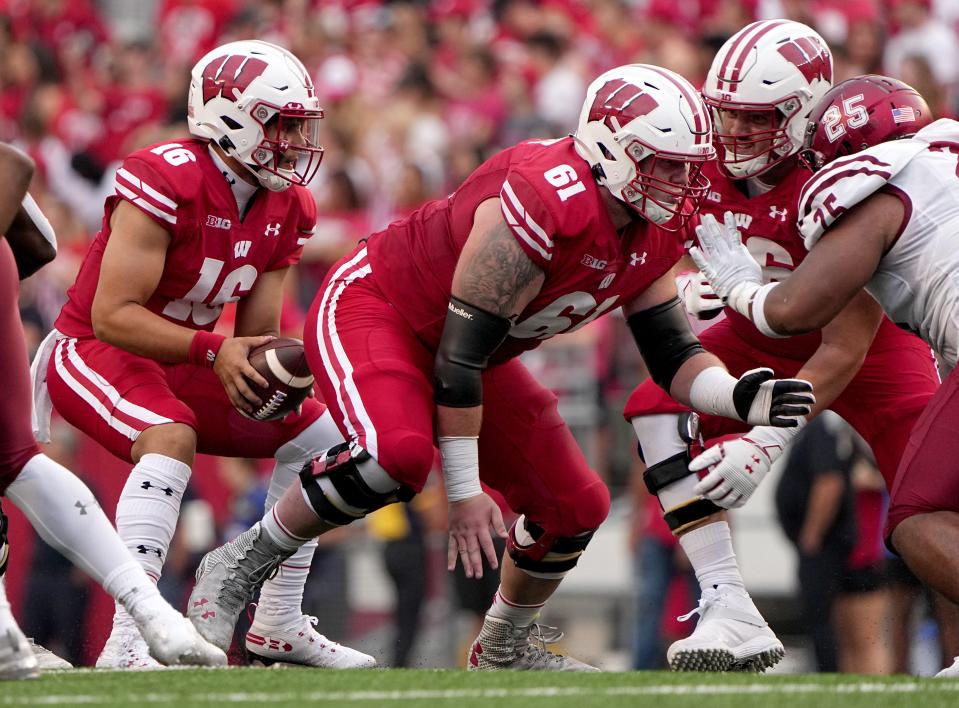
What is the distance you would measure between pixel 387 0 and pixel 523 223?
8861mm

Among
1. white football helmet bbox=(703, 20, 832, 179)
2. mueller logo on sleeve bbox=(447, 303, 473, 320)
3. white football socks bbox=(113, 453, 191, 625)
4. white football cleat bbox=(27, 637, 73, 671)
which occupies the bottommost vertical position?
white football cleat bbox=(27, 637, 73, 671)

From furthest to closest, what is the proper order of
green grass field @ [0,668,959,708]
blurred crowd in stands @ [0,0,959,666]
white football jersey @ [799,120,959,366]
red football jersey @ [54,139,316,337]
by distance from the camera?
blurred crowd in stands @ [0,0,959,666] < red football jersey @ [54,139,316,337] < white football jersey @ [799,120,959,366] < green grass field @ [0,668,959,708]

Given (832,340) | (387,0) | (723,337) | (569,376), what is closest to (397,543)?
(569,376)

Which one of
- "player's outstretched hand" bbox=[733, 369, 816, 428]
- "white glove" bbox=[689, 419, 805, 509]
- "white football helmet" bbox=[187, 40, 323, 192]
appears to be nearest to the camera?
"player's outstretched hand" bbox=[733, 369, 816, 428]

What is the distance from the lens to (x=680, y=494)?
17.5 feet

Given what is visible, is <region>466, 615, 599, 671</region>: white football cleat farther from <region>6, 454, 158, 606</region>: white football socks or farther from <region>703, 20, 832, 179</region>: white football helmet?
<region>703, 20, 832, 179</region>: white football helmet

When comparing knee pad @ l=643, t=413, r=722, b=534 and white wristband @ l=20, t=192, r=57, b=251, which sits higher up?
white wristband @ l=20, t=192, r=57, b=251

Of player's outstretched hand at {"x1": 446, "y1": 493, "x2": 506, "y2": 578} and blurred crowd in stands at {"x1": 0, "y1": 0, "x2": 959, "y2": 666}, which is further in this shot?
blurred crowd in stands at {"x1": 0, "y1": 0, "x2": 959, "y2": 666}

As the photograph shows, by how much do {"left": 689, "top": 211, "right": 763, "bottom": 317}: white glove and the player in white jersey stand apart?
0.45 ft

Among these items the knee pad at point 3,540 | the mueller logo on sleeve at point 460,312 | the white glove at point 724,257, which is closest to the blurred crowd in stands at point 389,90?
the knee pad at point 3,540

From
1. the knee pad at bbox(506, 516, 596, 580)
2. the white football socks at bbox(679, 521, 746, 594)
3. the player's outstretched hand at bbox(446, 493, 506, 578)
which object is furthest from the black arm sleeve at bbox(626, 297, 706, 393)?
the player's outstretched hand at bbox(446, 493, 506, 578)

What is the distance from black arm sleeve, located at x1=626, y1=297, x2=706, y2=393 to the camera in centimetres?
517

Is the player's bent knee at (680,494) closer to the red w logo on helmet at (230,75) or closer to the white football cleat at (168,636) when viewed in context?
the white football cleat at (168,636)

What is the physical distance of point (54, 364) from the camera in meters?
5.43
